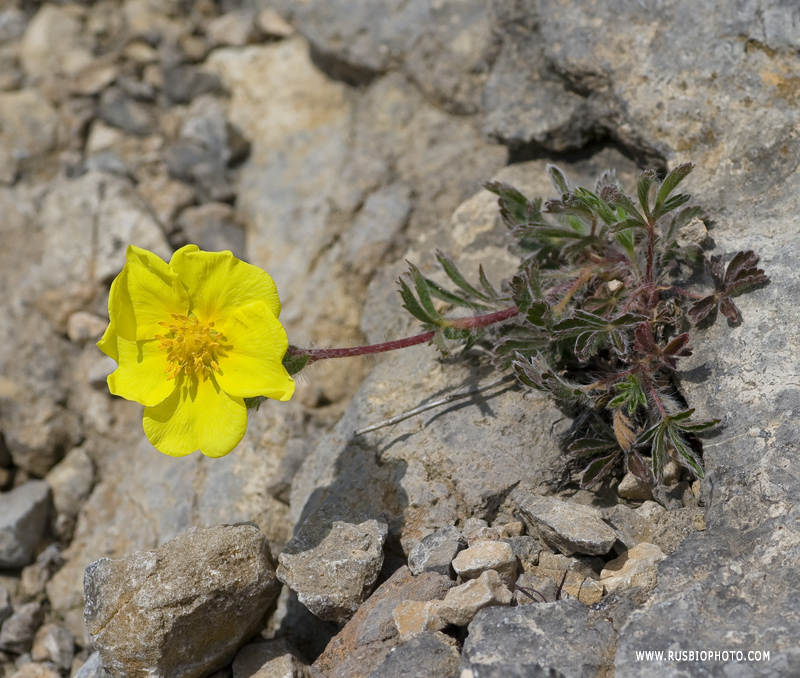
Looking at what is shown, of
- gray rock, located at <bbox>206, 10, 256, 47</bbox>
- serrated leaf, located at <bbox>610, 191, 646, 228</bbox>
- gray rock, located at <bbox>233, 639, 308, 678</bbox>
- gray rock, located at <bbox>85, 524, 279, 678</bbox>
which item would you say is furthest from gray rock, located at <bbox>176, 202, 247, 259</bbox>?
serrated leaf, located at <bbox>610, 191, 646, 228</bbox>

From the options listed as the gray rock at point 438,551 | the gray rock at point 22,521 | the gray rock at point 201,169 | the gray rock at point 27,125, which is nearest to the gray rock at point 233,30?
the gray rock at point 201,169

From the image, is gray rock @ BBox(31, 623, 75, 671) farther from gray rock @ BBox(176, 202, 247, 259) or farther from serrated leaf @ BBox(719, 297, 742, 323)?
serrated leaf @ BBox(719, 297, 742, 323)

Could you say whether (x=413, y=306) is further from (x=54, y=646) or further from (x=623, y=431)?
(x=54, y=646)

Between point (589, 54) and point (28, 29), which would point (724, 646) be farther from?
point (28, 29)

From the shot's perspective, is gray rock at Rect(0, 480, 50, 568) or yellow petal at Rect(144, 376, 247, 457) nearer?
yellow petal at Rect(144, 376, 247, 457)

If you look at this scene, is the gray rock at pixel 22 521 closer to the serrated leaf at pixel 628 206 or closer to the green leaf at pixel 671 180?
the serrated leaf at pixel 628 206

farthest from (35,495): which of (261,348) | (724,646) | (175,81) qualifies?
(724,646)

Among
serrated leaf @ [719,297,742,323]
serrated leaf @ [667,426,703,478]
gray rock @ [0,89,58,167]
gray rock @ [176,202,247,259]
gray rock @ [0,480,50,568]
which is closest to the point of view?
serrated leaf @ [667,426,703,478]

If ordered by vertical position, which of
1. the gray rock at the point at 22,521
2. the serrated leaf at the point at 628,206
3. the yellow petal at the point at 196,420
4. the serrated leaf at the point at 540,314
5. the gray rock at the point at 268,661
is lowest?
the gray rock at the point at 22,521
